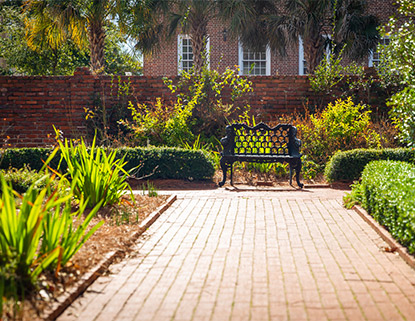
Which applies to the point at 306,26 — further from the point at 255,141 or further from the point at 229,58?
the point at 255,141

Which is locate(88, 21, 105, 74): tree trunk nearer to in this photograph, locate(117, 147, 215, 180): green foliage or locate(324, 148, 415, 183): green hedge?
locate(117, 147, 215, 180): green foliage

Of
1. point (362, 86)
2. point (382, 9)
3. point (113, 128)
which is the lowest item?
point (113, 128)

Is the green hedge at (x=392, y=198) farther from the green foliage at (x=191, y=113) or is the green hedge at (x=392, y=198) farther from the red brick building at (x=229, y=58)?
the red brick building at (x=229, y=58)

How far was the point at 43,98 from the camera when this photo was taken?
1525cm

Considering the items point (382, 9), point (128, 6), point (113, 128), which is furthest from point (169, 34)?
point (382, 9)

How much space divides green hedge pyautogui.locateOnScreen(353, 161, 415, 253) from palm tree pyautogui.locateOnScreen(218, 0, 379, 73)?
433 inches

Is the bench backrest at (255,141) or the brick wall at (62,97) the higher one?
the brick wall at (62,97)

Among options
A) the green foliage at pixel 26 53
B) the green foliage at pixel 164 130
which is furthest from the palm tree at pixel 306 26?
the green foliage at pixel 164 130

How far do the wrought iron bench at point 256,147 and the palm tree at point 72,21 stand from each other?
5.86 meters

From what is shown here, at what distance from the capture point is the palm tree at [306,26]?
1822 centimetres

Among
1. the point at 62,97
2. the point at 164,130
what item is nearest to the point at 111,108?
the point at 62,97

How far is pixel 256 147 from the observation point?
11.3 meters

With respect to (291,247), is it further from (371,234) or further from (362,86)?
(362,86)

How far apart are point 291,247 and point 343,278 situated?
1.16 m
